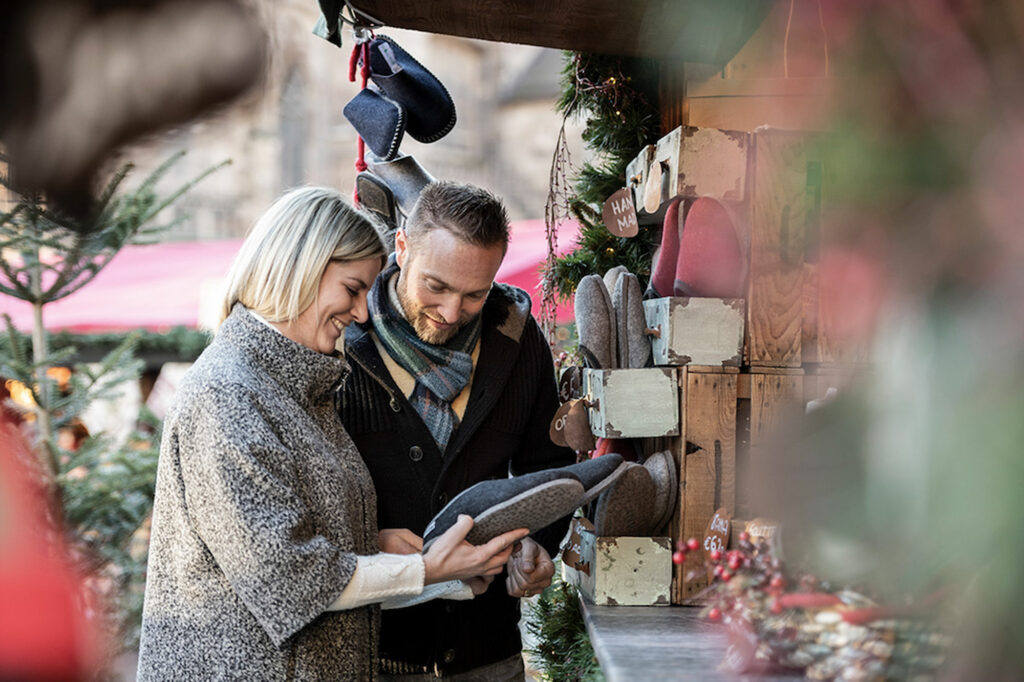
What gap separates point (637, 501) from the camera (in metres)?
1.46

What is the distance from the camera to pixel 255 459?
1.10 meters

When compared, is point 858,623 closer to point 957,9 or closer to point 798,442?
point 798,442

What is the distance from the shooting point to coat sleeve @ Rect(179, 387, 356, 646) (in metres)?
1.07

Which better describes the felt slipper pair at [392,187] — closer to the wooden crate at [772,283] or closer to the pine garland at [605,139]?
the pine garland at [605,139]

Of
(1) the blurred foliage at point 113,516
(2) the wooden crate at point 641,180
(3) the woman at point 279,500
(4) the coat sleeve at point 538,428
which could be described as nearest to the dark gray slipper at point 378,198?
(4) the coat sleeve at point 538,428

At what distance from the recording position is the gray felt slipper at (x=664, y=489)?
4.83ft

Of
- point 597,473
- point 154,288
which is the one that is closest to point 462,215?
point 597,473

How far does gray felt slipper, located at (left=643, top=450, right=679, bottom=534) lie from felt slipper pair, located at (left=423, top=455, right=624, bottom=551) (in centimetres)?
14

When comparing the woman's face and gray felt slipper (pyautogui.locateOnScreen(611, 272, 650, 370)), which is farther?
gray felt slipper (pyautogui.locateOnScreen(611, 272, 650, 370))

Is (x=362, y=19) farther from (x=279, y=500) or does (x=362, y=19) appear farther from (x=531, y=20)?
(x=279, y=500)

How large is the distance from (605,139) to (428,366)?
746mm

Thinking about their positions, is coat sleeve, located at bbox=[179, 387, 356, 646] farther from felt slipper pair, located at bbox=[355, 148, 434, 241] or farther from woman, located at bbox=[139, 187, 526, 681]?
felt slipper pair, located at bbox=[355, 148, 434, 241]

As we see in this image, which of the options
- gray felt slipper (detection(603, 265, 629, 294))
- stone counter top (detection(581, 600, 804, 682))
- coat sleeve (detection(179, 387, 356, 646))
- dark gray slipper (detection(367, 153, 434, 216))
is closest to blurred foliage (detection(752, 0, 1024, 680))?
stone counter top (detection(581, 600, 804, 682))

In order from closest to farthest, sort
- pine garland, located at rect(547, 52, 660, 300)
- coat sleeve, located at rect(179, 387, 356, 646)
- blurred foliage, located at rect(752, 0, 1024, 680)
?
blurred foliage, located at rect(752, 0, 1024, 680), coat sleeve, located at rect(179, 387, 356, 646), pine garland, located at rect(547, 52, 660, 300)
